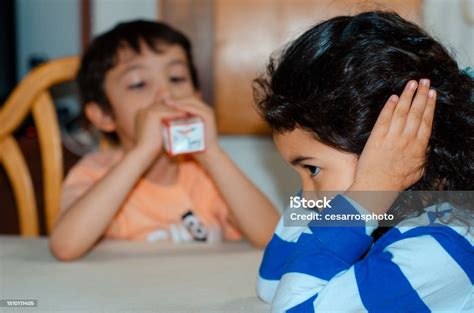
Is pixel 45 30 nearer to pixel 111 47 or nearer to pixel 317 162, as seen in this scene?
pixel 111 47

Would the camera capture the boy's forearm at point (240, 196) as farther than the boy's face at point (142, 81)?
No

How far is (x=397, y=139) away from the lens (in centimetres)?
65

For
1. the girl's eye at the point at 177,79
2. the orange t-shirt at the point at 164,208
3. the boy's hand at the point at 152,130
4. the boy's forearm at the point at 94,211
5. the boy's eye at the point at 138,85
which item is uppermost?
the girl's eye at the point at 177,79

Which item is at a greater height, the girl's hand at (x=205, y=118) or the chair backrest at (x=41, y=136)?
the girl's hand at (x=205, y=118)

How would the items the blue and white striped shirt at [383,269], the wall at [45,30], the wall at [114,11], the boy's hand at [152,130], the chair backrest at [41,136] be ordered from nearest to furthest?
1. the blue and white striped shirt at [383,269]
2. the boy's hand at [152,130]
3. the chair backrest at [41,136]
4. the wall at [114,11]
5. the wall at [45,30]

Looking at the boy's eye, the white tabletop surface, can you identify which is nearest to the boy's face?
the boy's eye

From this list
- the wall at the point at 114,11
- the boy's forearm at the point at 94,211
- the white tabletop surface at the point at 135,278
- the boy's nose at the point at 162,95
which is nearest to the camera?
the white tabletop surface at the point at 135,278

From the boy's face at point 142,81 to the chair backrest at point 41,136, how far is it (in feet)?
0.52

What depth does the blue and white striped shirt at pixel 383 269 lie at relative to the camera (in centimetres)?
63

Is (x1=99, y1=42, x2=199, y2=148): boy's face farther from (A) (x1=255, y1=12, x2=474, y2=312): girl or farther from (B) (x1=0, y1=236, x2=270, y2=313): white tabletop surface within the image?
(A) (x1=255, y1=12, x2=474, y2=312): girl

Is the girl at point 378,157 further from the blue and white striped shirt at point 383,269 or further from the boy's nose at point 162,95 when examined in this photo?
the boy's nose at point 162,95

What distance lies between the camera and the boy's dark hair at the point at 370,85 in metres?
0.67

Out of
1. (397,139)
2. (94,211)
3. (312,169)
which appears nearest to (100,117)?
(94,211)

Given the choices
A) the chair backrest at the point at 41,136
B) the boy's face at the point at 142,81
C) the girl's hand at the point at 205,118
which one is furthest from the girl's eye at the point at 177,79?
the chair backrest at the point at 41,136
